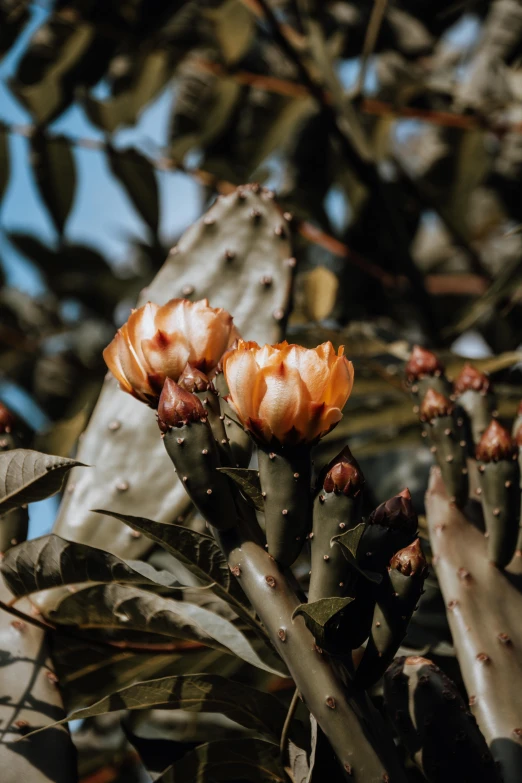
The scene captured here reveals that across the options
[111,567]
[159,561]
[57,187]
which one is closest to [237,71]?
[57,187]

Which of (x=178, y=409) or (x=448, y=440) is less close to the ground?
(x=178, y=409)

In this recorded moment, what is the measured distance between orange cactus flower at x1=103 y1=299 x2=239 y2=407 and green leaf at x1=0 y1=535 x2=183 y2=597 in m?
0.18

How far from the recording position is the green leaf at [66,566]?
3.28 feet

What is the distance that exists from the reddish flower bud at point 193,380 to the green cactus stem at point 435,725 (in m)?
0.38

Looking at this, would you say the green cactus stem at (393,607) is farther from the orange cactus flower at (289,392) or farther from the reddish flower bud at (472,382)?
the reddish flower bud at (472,382)

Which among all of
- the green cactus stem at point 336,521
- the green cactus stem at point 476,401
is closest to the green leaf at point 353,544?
the green cactus stem at point 336,521

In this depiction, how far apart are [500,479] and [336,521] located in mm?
327

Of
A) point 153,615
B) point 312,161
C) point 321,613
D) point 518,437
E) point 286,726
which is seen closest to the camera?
point 321,613

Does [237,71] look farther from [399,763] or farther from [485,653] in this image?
[399,763]

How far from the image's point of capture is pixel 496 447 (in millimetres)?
1090

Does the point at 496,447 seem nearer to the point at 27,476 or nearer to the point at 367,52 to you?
the point at 27,476

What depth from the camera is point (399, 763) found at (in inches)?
33.7

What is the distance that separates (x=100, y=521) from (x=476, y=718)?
0.53 metres

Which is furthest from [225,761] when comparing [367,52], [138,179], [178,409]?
[367,52]
